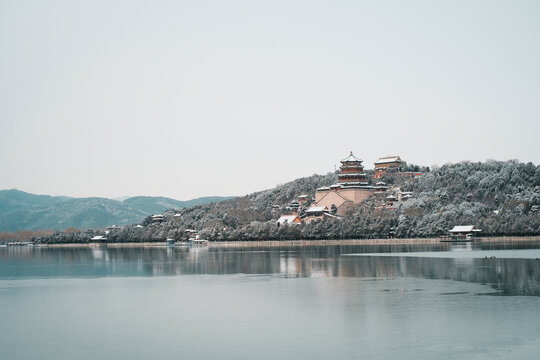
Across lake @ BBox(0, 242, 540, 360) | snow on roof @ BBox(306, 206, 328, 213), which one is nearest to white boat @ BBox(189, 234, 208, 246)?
snow on roof @ BBox(306, 206, 328, 213)

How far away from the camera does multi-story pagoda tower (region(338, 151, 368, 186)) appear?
137500mm

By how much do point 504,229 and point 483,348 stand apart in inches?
3075

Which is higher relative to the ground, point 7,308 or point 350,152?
point 350,152

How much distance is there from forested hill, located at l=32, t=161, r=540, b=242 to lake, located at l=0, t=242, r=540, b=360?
56.5 m

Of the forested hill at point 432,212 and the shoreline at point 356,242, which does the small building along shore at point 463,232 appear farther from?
the shoreline at point 356,242

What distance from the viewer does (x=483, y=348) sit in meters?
20.9

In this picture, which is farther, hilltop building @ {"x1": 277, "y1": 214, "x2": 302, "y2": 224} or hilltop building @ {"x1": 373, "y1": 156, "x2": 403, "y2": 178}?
hilltop building @ {"x1": 373, "y1": 156, "x2": 403, "y2": 178}

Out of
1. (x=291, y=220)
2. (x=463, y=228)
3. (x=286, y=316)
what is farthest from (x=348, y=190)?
(x=286, y=316)

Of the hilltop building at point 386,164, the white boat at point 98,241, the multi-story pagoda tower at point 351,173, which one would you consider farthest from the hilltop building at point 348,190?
the white boat at point 98,241

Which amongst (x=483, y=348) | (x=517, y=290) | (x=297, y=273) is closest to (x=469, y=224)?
(x=297, y=273)

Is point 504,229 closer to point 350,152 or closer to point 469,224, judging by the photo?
point 469,224

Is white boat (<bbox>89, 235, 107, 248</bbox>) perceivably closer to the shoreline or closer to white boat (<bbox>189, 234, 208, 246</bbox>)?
white boat (<bbox>189, 234, 208, 246</bbox>)

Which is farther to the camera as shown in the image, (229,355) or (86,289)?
(86,289)

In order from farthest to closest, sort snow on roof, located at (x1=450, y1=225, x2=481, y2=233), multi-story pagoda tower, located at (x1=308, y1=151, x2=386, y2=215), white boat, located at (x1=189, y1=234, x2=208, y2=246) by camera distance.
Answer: white boat, located at (x1=189, y1=234, x2=208, y2=246) → multi-story pagoda tower, located at (x1=308, y1=151, x2=386, y2=215) → snow on roof, located at (x1=450, y1=225, x2=481, y2=233)
